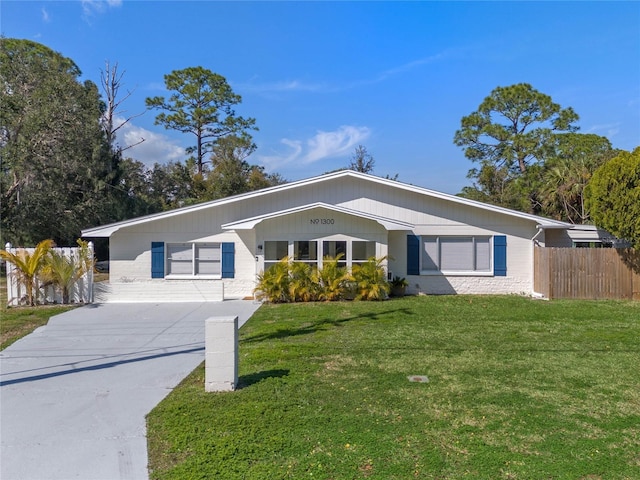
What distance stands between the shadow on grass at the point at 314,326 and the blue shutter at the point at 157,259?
22.4 feet

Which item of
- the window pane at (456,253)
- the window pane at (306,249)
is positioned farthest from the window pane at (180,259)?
the window pane at (456,253)

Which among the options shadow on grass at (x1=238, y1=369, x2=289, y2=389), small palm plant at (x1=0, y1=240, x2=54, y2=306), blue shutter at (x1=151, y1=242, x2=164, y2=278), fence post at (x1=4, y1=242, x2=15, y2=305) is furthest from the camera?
blue shutter at (x1=151, y1=242, x2=164, y2=278)

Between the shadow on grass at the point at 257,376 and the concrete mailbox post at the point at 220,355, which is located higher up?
the concrete mailbox post at the point at 220,355

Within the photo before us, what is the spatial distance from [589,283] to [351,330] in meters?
8.77

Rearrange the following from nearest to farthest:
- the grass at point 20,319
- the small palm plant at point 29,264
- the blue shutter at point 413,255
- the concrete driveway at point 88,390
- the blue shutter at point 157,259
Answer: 1. the concrete driveway at point 88,390
2. the grass at point 20,319
3. the small palm plant at point 29,264
4. the blue shutter at point 157,259
5. the blue shutter at point 413,255

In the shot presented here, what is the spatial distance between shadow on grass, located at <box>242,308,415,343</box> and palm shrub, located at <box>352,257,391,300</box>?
5.21 ft

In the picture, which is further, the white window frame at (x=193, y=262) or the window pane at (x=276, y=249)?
the white window frame at (x=193, y=262)

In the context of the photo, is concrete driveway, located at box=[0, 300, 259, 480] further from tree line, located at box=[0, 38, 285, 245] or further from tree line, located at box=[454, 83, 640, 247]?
tree line, located at box=[454, 83, 640, 247]

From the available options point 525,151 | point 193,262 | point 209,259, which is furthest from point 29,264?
point 525,151

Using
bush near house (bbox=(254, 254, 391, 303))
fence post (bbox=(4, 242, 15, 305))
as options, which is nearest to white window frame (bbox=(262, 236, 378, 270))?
bush near house (bbox=(254, 254, 391, 303))

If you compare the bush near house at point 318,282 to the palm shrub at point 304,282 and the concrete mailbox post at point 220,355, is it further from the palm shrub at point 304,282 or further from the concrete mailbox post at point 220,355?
the concrete mailbox post at point 220,355

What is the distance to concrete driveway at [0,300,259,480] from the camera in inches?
134

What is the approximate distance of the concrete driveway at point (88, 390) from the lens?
3.41 m

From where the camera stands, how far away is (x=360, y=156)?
3391 cm
